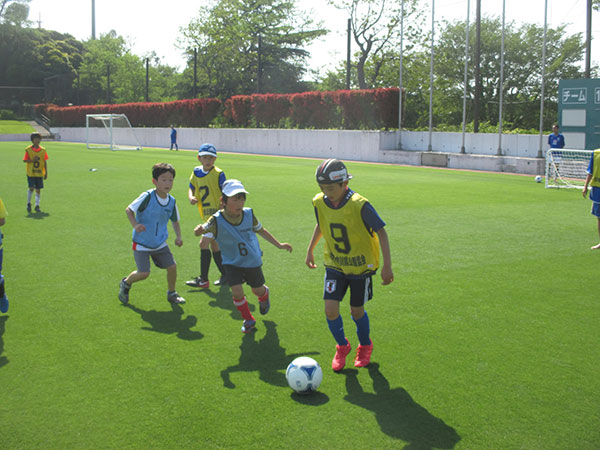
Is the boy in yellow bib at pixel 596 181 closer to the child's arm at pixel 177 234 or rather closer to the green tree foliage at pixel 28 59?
the child's arm at pixel 177 234

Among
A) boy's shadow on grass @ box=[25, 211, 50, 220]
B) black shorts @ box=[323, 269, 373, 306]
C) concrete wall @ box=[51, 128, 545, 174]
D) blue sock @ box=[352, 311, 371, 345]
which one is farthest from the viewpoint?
concrete wall @ box=[51, 128, 545, 174]

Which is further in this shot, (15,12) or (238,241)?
(15,12)

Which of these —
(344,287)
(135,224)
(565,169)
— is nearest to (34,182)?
(135,224)

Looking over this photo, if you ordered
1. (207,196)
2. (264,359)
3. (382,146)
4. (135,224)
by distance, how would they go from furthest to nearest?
(382,146)
(207,196)
(135,224)
(264,359)

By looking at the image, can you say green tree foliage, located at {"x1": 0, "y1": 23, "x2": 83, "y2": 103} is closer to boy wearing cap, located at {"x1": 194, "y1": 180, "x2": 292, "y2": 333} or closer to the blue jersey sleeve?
boy wearing cap, located at {"x1": 194, "y1": 180, "x2": 292, "y2": 333}

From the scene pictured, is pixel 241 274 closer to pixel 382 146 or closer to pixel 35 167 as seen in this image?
pixel 35 167

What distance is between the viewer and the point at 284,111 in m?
45.7

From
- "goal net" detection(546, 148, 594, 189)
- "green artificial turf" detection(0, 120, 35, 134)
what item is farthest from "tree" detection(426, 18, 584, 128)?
"green artificial turf" detection(0, 120, 35, 134)

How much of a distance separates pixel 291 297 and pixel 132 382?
2.90 metres

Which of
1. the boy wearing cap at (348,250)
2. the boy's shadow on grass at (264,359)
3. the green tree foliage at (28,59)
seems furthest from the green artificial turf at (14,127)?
the boy wearing cap at (348,250)

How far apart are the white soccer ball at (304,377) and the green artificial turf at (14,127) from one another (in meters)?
70.9

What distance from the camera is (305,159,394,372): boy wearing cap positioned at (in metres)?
5.05

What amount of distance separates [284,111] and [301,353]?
4115 cm

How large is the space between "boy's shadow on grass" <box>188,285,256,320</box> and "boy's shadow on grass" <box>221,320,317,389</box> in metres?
0.81
